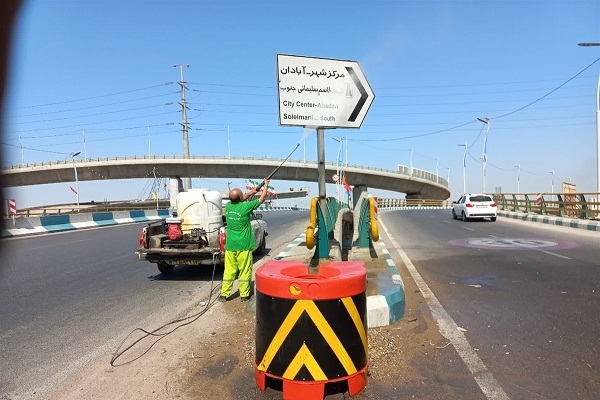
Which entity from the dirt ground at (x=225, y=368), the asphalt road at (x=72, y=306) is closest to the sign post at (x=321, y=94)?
the dirt ground at (x=225, y=368)

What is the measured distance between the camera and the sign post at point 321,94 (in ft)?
19.8

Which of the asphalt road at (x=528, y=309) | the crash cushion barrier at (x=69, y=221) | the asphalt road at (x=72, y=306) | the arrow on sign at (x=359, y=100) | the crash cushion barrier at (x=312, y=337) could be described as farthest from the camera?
the crash cushion barrier at (x=69, y=221)

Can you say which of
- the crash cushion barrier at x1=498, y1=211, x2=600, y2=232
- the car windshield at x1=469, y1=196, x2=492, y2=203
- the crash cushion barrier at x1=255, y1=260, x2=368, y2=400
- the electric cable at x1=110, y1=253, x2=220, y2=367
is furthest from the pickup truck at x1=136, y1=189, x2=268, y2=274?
the car windshield at x1=469, y1=196, x2=492, y2=203

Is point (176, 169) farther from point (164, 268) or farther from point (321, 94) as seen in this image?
point (321, 94)

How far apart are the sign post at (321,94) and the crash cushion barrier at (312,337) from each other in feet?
10.6

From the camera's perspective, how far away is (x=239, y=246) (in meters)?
6.43

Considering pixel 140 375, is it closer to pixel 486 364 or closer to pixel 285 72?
pixel 486 364

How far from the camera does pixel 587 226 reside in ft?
58.3

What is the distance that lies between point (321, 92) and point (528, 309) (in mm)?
4116

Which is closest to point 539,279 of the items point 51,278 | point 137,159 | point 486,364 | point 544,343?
point 544,343

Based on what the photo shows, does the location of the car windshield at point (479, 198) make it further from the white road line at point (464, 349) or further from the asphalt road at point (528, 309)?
the white road line at point (464, 349)

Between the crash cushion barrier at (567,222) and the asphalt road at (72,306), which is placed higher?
the asphalt road at (72,306)


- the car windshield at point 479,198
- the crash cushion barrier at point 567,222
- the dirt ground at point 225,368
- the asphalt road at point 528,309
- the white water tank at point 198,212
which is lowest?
the crash cushion barrier at point 567,222

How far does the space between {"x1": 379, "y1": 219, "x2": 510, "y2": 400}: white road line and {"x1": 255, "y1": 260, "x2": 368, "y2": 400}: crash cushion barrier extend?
3.31ft
